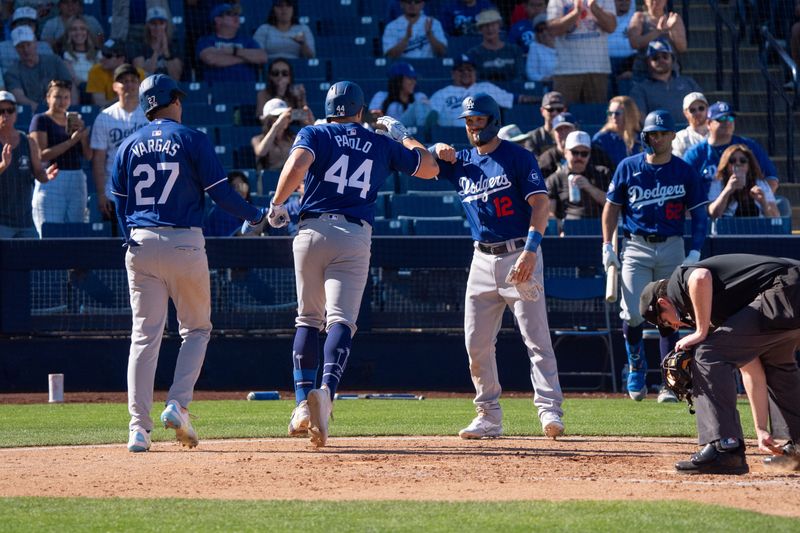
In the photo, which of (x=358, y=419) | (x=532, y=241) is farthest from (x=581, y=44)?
(x=532, y=241)

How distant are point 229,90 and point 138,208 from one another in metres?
8.41

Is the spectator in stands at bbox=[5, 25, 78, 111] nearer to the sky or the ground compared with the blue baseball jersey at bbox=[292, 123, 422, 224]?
nearer to the sky

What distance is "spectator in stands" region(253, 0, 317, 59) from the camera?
15836 millimetres

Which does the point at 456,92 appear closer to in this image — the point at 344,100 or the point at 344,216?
the point at 344,100

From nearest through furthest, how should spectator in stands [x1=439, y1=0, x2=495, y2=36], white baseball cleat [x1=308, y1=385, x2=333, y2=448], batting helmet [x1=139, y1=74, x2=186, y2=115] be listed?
white baseball cleat [x1=308, y1=385, x2=333, y2=448], batting helmet [x1=139, y1=74, x2=186, y2=115], spectator in stands [x1=439, y1=0, x2=495, y2=36]

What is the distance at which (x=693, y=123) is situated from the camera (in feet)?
42.1

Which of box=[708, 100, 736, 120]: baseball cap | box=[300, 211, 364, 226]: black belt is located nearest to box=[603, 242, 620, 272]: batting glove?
box=[708, 100, 736, 120]: baseball cap

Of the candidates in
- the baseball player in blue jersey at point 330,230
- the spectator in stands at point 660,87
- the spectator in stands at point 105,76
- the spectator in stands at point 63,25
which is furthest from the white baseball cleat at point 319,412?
the spectator in stands at point 63,25

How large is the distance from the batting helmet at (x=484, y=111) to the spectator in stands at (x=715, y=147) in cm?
499

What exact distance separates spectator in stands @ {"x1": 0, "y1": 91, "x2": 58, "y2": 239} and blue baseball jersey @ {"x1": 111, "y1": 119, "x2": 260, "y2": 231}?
215 inches

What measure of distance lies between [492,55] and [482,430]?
8514 mm

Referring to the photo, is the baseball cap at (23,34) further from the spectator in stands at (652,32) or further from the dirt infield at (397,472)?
the dirt infield at (397,472)

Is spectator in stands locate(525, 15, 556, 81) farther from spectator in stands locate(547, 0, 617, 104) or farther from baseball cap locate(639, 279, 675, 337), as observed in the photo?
baseball cap locate(639, 279, 675, 337)

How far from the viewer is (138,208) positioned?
7344 millimetres
